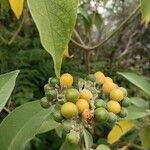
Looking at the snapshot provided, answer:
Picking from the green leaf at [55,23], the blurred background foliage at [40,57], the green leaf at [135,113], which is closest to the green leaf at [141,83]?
the green leaf at [135,113]

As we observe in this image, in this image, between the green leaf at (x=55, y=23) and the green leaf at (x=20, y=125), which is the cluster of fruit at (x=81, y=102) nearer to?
the green leaf at (x=20, y=125)

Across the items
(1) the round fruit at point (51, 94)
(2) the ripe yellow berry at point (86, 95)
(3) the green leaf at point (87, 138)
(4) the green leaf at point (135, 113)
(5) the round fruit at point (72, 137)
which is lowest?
(4) the green leaf at point (135, 113)

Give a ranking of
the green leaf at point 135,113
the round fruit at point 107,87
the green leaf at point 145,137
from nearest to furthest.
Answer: the round fruit at point 107,87, the green leaf at point 135,113, the green leaf at point 145,137

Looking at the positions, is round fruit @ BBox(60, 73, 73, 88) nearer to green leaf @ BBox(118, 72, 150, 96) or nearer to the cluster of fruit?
the cluster of fruit

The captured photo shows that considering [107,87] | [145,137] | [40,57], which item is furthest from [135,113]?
[40,57]

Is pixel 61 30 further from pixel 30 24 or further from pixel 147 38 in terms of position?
pixel 147 38

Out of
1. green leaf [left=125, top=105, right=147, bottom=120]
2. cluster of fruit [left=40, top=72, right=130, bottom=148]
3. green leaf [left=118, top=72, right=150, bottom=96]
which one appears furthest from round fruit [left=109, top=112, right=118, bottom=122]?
green leaf [left=118, top=72, right=150, bottom=96]

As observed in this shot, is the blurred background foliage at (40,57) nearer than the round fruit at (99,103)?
No
